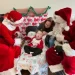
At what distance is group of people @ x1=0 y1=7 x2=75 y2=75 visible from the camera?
1.26 m

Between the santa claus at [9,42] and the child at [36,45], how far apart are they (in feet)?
0.30

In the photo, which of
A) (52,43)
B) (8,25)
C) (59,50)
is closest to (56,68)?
(59,50)

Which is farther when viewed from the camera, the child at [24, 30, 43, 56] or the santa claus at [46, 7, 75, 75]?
the child at [24, 30, 43, 56]

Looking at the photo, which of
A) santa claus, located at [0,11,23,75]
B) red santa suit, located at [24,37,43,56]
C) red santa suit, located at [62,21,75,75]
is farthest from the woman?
red santa suit, located at [62,21,75,75]

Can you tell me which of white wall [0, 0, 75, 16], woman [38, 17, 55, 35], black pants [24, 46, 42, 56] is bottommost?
black pants [24, 46, 42, 56]

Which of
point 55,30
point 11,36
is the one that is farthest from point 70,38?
point 11,36

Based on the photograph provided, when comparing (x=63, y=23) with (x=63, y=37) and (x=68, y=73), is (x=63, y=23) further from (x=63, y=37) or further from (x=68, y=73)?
(x=68, y=73)

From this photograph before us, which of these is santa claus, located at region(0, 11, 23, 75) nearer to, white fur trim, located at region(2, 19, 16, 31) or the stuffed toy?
Answer: white fur trim, located at region(2, 19, 16, 31)

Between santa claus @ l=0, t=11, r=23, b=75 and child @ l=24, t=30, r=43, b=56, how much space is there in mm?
93

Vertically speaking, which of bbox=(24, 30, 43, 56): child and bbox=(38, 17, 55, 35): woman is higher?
bbox=(38, 17, 55, 35): woman

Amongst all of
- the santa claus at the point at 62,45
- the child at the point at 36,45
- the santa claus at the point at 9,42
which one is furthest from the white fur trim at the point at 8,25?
the santa claus at the point at 62,45

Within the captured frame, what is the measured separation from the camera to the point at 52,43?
1.48m

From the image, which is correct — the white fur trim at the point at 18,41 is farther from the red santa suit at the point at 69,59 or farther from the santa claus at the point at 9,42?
the red santa suit at the point at 69,59

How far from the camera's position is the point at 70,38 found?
1.36 metres
